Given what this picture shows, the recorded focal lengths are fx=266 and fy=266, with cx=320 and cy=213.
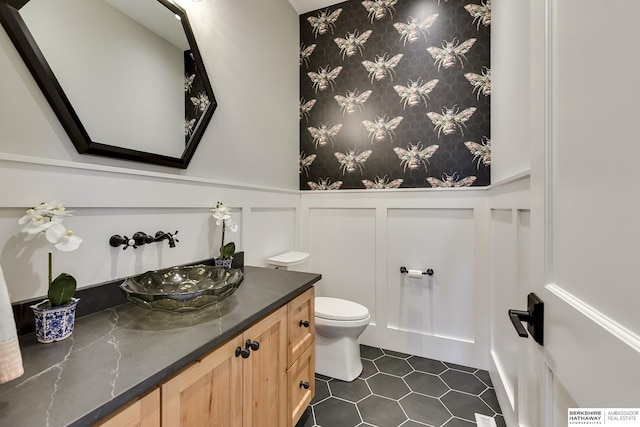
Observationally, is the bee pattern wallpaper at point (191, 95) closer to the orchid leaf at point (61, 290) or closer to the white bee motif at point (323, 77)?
the orchid leaf at point (61, 290)

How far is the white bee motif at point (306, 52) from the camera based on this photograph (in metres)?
2.57

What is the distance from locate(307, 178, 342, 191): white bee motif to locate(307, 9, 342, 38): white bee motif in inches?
54.9

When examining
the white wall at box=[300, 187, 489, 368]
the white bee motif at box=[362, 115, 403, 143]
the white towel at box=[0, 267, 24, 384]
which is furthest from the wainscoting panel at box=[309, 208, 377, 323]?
the white towel at box=[0, 267, 24, 384]

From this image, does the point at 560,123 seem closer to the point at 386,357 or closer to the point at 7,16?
the point at 7,16

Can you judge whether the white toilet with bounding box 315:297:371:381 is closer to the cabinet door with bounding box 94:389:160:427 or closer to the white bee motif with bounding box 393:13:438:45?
the cabinet door with bounding box 94:389:160:427

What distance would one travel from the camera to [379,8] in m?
2.28

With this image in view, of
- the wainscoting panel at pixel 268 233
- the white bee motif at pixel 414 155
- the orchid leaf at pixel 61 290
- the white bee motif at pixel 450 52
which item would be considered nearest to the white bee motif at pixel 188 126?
the wainscoting panel at pixel 268 233

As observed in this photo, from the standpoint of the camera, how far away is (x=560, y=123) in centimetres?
54

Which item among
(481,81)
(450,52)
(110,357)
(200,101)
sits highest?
(450,52)

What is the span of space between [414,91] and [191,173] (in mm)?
1806

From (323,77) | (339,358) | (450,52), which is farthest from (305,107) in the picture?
(339,358)

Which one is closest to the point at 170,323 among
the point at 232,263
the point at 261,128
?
the point at 232,263

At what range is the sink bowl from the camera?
34.6 inches

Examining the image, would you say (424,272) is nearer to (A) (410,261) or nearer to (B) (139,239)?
(A) (410,261)
